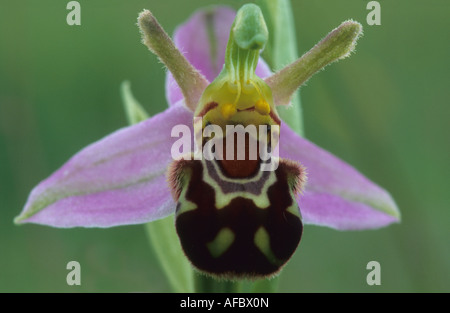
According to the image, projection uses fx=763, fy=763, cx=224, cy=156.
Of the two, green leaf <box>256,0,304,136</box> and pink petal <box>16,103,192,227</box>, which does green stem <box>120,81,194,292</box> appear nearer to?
pink petal <box>16,103,192,227</box>

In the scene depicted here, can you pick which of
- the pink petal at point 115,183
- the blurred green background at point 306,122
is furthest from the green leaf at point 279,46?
the blurred green background at point 306,122

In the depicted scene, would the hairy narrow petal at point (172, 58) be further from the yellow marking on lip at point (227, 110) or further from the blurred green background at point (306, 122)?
the blurred green background at point (306, 122)

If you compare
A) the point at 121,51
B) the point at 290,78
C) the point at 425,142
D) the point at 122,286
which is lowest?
the point at 122,286

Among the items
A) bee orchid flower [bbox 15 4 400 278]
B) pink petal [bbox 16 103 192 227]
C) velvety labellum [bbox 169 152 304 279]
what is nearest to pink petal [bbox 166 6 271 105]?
bee orchid flower [bbox 15 4 400 278]

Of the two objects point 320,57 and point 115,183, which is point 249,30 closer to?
point 320,57

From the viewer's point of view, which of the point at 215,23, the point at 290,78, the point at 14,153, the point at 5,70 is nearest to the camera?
the point at 290,78
